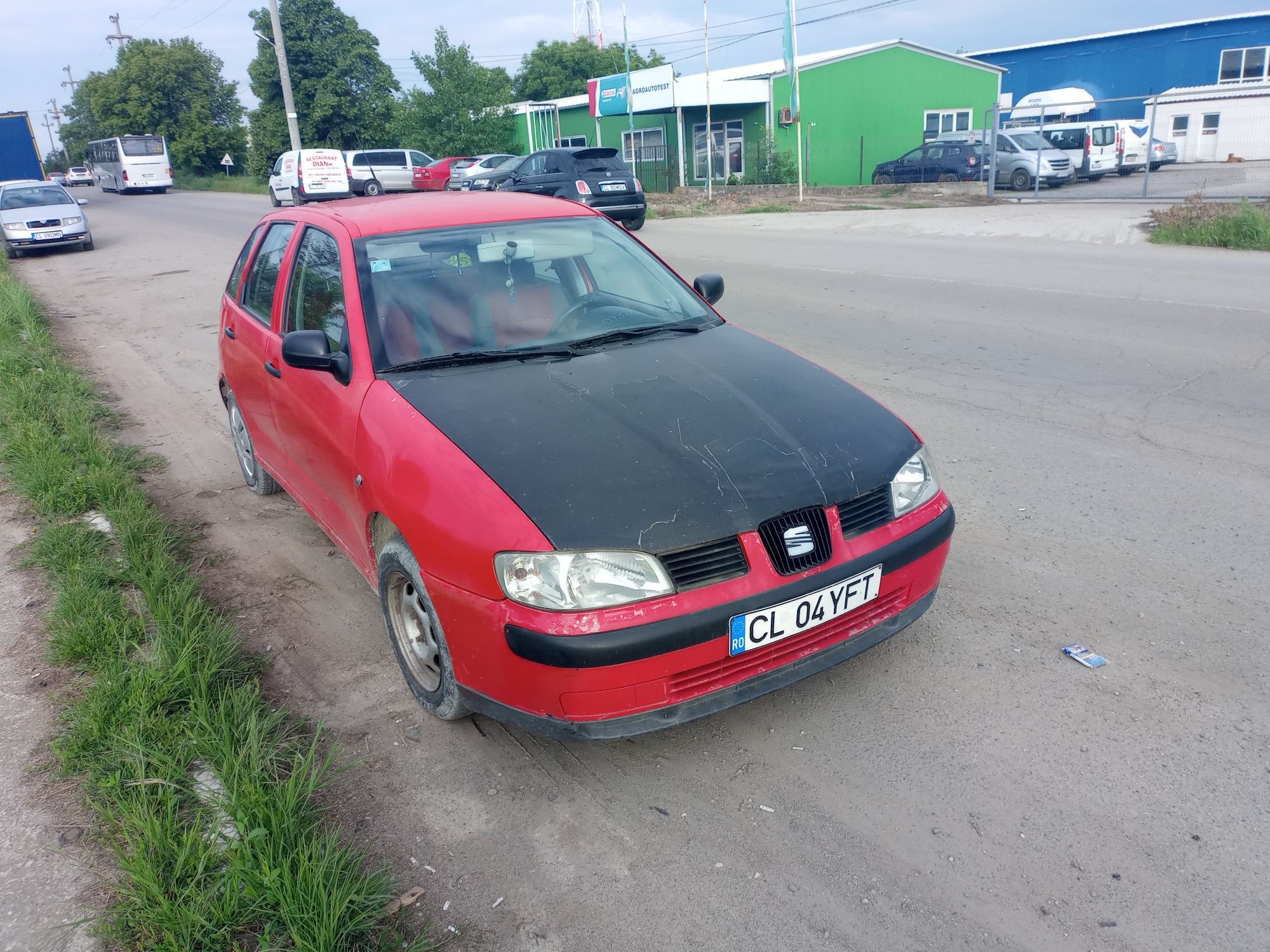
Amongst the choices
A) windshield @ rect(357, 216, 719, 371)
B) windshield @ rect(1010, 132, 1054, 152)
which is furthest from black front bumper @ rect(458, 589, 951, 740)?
windshield @ rect(1010, 132, 1054, 152)

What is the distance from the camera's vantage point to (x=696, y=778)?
9.82 feet

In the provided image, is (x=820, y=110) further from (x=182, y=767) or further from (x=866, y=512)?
(x=182, y=767)

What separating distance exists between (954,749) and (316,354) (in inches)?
105

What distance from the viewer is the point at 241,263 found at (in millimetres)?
5344

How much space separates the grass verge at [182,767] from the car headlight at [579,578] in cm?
85

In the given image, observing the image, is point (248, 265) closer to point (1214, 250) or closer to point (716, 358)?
point (716, 358)

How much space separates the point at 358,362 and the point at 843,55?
1358 inches

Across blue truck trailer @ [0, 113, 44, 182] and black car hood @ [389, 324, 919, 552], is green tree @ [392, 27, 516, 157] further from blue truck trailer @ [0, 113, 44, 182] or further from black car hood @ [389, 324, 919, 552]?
black car hood @ [389, 324, 919, 552]

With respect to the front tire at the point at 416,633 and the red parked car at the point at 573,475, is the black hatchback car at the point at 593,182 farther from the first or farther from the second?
the front tire at the point at 416,633

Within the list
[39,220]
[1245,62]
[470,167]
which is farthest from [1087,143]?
[39,220]

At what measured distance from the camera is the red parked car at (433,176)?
33.0 meters

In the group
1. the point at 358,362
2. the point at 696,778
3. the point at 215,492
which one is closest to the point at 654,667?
the point at 696,778

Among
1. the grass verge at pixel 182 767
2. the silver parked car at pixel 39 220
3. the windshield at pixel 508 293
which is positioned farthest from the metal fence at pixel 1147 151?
the silver parked car at pixel 39 220

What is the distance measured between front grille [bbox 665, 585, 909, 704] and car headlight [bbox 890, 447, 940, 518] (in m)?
0.29
